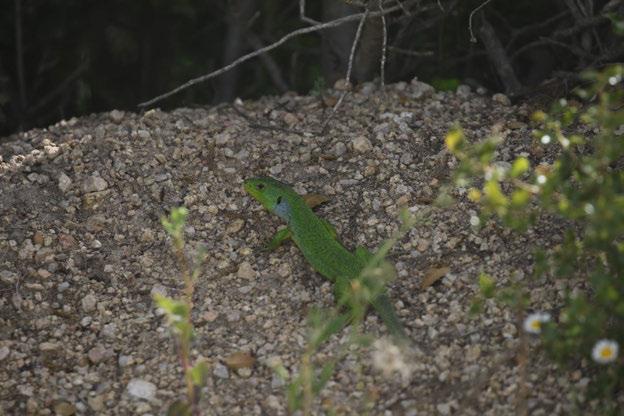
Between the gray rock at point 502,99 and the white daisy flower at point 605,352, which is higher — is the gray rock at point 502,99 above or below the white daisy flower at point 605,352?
above

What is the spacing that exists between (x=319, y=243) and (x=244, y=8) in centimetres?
294

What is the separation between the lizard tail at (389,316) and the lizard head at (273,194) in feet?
2.59

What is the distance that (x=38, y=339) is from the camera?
170 inches

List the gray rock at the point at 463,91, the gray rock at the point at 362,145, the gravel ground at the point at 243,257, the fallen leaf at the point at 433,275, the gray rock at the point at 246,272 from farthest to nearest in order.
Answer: the gray rock at the point at 463,91 < the gray rock at the point at 362,145 < the gray rock at the point at 246,272 < the fallen leaf at the point at 433,275 < the gravel ground at the point at 243,257

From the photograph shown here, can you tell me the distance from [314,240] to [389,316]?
0.63 meters

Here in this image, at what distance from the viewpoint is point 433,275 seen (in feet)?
14.4

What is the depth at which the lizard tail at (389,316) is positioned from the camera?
410 centimetres

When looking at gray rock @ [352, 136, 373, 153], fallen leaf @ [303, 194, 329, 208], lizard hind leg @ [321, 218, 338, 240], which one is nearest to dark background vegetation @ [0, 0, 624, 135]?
gray rock @ [352, 136, 373, 153]

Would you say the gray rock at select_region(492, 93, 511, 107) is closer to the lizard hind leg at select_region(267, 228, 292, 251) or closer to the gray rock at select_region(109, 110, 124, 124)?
the lizard hind leg at select_region(267, 228, 292, 251)

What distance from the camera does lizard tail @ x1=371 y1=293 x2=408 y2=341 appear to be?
4.10m

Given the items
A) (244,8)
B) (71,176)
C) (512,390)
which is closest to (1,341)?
(71,176)

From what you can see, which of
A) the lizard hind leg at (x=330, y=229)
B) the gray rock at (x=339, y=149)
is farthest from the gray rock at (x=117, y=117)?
the lizard hind leg at (x=330, y=229)

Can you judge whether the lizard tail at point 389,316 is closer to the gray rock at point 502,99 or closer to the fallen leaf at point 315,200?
the fallen leaf at point 315,200

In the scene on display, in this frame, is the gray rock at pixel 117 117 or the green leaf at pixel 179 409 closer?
the green leaf at pixel 179 409
